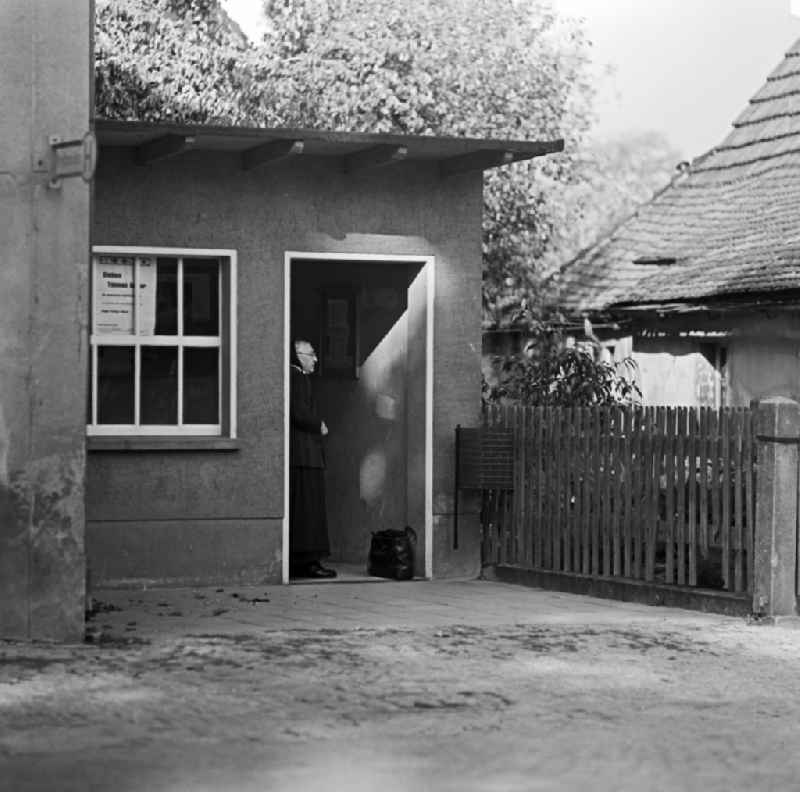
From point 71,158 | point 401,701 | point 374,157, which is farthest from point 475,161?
point 401,701

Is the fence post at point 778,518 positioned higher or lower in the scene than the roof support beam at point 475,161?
lower

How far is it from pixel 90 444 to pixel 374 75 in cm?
1656

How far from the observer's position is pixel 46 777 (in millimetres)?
8414

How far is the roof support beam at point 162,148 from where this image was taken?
52.3 ft

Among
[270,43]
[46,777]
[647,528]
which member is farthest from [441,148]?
[270,43]

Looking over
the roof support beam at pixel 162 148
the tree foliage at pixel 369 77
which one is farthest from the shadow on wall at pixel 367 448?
the tree foliage at pixel 369 77

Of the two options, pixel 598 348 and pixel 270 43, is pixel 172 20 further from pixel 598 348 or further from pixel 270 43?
pixel 598 348

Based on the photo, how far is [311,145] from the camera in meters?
16.7

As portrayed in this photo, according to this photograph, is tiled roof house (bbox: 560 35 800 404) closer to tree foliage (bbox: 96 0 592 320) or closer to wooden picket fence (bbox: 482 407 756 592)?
tree foliage (bbox: 96 0 592 320)

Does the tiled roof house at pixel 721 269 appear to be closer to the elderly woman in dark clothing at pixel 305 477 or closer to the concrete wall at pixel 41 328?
the elderly woman in dark clothing at pixel 305 477

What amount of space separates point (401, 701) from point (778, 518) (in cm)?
464

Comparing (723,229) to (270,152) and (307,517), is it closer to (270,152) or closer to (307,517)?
(307,517)

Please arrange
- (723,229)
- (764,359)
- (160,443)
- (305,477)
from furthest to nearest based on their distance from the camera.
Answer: (723,229) → (764,359) → (305,477) → (160,443)

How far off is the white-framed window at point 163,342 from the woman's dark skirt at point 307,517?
3.47 ft
